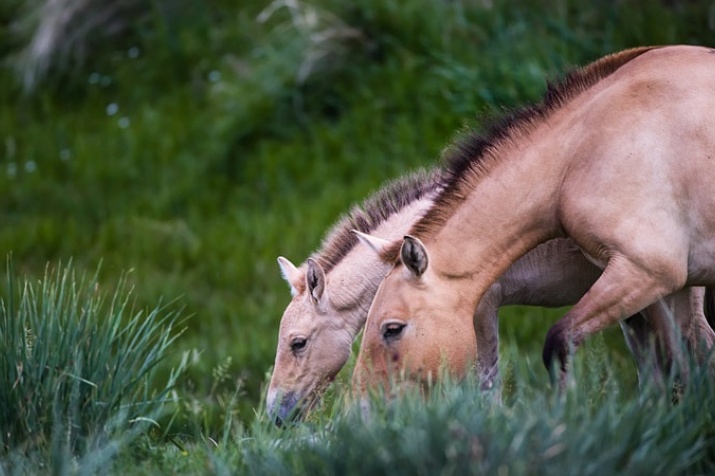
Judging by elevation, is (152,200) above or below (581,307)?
below

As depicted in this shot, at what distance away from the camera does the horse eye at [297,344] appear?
597 centimetres

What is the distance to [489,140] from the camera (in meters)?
5.55

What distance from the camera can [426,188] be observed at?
6.35 meters

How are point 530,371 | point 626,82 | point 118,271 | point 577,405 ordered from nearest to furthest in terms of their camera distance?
point 577,405
point 530,371
point 626,82
point 118,271

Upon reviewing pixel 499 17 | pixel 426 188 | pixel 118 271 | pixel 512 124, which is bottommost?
pixel 118 271

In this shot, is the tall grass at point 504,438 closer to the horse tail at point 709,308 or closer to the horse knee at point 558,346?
the horse knee at point 558,346

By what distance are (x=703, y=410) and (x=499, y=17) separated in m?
6.81

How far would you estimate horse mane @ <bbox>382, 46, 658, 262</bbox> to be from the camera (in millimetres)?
5461

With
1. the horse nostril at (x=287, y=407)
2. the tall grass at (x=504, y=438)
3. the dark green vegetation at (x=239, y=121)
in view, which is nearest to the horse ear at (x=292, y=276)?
the horse nostril at (x=287, y=407)

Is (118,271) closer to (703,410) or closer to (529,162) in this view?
(529,162)

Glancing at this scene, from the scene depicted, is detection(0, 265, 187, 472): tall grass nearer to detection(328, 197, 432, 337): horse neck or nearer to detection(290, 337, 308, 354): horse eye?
detection(290, 337, 308, 354): horse eye

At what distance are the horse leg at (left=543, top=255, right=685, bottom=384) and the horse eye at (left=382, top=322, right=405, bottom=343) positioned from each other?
0.63 metres

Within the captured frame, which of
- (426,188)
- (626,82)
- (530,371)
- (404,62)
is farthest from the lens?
(404,62)

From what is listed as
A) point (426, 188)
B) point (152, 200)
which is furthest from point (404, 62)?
point (426, 188)
